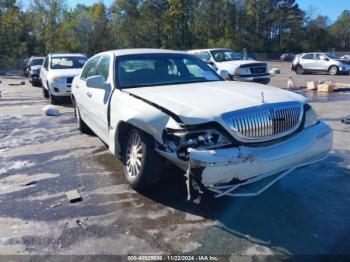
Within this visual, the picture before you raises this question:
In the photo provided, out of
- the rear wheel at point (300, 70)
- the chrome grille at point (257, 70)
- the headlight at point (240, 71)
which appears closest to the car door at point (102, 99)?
the headlight at point (240, 71)

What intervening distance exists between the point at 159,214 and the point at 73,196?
1173 millimetres

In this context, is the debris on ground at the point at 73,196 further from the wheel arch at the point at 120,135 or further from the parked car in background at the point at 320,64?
the parked car in background at the point at 320,64

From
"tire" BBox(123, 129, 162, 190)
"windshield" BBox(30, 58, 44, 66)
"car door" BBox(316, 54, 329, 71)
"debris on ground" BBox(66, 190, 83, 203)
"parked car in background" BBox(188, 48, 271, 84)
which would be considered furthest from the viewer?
"car door" BBox(316, 54, 329, 71)

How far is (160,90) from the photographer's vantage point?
4883 millimetres

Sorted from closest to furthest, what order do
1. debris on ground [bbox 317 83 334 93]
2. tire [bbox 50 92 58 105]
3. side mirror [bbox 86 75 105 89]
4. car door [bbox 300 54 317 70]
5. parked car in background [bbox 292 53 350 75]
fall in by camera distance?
1. side mirror [bbox 86 75 105 89]
2. tire [bbox 50 92 58 105]
3. debris on ground [bbox 317 83 334 93]
4. parked car in background [bbox 292 53 350 75]
5. car door [bbox 300 54 317 70]

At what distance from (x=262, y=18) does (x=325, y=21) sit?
61.9 ft

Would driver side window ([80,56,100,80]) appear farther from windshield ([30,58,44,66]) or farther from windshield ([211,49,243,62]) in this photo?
windshield ([30,58,44,66])

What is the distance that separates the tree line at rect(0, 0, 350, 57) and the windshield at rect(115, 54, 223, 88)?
5136 centimetres

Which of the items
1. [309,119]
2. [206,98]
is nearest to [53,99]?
[206,98]

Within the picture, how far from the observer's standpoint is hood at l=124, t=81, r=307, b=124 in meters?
3.85

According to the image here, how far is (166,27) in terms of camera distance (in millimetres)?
70125

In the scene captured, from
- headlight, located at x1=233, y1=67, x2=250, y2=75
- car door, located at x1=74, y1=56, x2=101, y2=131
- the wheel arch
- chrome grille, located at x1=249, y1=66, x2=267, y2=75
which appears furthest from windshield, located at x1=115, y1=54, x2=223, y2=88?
chrome grille, located at x1=249, y1=66, x2=267, y2=75

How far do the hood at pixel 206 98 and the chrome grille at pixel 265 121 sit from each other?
8 cm

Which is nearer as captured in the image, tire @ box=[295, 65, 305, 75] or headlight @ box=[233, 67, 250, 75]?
headlight @ box=[233, 67, 250, 75]
